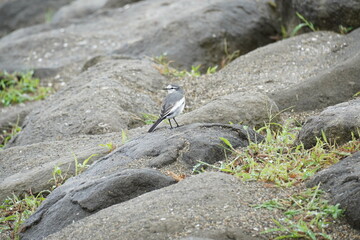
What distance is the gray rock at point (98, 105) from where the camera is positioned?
727 centimetres

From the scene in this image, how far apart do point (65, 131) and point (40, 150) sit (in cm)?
62

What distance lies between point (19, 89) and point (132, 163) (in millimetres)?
5803

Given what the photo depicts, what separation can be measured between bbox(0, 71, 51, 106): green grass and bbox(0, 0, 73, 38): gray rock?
20.8ft

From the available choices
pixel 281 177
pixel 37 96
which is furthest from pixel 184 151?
pixel 37 96

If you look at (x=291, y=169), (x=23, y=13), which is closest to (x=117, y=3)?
(x=23, y=13)

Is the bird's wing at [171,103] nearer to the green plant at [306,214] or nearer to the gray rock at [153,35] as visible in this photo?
the green plant at [306,214]

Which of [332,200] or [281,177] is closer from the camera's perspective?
[332,200]

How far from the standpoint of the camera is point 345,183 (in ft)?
13.9

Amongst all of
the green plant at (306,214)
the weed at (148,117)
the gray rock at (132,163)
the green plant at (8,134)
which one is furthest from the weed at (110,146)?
the green plant at (8,134)

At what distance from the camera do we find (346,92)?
22.3 feet

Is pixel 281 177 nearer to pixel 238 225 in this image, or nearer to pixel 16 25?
pixel 238 225

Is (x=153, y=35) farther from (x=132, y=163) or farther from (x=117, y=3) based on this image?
(x=132, y=163)

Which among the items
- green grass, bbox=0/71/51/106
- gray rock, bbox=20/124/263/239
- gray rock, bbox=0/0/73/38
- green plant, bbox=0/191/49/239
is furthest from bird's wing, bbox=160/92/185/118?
gray rock, bbox=0/0/73/38

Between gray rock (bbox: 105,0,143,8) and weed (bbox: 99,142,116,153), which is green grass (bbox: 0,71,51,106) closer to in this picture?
gray rock (bbox: 105,0,143,8)
